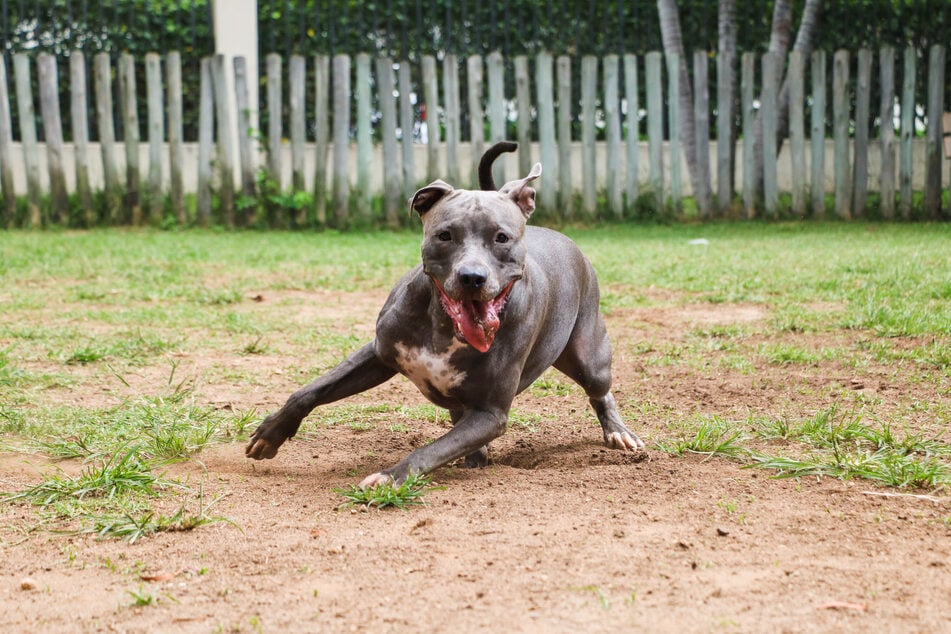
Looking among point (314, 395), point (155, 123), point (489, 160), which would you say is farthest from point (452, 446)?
point (155, 123)

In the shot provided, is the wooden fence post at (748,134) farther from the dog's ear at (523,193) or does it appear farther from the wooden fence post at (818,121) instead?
the dog's ear at (523,193)

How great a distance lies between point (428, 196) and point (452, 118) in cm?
Answer: 822

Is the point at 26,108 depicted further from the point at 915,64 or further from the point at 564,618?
the point at 564,618

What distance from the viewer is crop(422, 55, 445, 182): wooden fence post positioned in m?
12.0

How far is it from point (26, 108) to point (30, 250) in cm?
284

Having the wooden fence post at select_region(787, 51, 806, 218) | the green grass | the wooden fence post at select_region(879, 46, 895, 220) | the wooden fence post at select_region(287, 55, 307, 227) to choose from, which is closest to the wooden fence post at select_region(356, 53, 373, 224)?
the wooden fence post at select_region(287, 55, 307, 227)

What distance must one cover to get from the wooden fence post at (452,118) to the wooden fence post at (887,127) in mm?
4662

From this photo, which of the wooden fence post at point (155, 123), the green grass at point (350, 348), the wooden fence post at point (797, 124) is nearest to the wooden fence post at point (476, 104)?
the green grass at point (350, 348)

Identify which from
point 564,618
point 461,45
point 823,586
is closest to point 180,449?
point 564,618

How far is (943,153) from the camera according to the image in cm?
1259

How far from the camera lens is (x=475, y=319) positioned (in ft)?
12.3

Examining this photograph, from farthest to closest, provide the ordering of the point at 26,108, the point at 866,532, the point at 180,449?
1. the point at 26,108
2. the point at 180,449
3. the point at 866,532

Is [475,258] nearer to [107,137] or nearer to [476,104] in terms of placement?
[476,104]

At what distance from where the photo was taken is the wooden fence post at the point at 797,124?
12320mm
